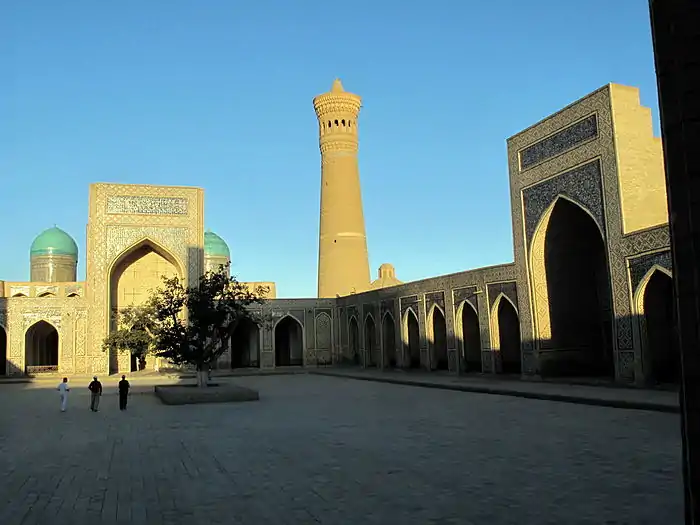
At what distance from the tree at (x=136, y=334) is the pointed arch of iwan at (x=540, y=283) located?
8.42m

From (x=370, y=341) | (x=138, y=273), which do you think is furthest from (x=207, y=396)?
(x=138, y=273)

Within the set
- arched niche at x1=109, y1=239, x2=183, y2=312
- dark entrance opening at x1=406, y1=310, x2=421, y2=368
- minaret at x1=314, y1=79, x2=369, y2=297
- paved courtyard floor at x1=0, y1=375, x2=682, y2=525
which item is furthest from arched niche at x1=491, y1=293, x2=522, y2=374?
arched niche at x1=109, y1=239, x2=183, y2=312

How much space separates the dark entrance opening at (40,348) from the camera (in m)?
24.3

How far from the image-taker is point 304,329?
86.2 feet

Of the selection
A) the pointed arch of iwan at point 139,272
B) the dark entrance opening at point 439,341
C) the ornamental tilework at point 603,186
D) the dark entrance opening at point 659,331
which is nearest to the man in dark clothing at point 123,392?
the ornamental tilework at point 603,186

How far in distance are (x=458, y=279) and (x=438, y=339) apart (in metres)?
3.03

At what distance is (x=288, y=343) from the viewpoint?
29656 mm

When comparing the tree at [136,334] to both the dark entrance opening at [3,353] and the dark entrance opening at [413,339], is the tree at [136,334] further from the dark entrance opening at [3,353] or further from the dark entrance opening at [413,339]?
the dark entrance opening at [413,339]

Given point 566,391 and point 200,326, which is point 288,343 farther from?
point 566,391

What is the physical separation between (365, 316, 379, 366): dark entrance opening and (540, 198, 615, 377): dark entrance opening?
9464 millimetres

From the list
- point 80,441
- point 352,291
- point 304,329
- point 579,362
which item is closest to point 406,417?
point 80,441

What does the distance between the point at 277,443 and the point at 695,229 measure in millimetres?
6105

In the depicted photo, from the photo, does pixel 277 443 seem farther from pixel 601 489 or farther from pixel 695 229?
pixel 695 229

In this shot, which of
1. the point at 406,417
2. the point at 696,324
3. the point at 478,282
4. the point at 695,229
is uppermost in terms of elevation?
the point at 478,282
